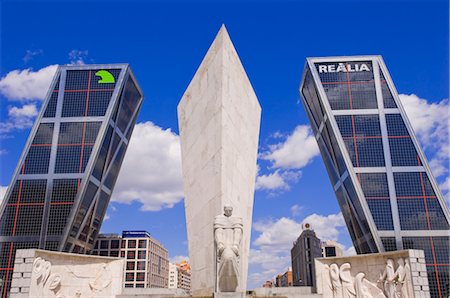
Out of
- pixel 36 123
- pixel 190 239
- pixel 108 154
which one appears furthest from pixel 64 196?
pixel 190 239

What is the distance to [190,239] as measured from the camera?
61.8 feet

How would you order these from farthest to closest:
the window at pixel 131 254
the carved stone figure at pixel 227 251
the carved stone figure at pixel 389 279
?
the window at pixel 131 254 < the carved stone figure at pixel 389 279 < the carved stone figure at pixel 227 251

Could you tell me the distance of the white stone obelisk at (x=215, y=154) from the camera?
16438 mm

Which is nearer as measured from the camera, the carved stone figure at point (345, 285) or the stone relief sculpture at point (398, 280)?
the stone relief sculpture at point (398, 280)

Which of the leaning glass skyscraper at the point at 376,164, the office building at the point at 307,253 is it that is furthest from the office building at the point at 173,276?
the leaning glass skyscraper at the point at 376,164

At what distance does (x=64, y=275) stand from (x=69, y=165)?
35.4 meters

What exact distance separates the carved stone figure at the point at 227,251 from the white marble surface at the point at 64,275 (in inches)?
288

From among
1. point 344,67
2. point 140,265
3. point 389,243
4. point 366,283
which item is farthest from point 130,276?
point 366,283

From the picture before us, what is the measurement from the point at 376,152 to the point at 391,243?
11.5 metres

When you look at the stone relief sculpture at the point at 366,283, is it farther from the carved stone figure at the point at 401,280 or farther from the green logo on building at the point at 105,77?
the green logo on building at the point at 105,77

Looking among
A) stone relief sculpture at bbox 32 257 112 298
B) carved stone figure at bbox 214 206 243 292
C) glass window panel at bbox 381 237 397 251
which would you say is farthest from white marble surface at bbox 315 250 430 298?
glass window panel at bbox 381 237 397 251

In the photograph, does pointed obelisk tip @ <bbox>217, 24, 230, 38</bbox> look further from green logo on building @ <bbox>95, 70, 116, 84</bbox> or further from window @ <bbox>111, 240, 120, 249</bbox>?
window @ <bbox>111, 240, 120, 249</bbox>

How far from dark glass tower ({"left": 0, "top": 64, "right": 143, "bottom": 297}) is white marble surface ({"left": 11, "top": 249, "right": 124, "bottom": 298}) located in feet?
105

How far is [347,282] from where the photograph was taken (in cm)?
1534
